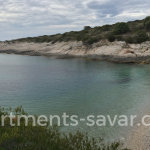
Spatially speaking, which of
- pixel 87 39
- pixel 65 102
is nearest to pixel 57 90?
pixel 65 102

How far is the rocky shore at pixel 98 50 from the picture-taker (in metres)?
54.5

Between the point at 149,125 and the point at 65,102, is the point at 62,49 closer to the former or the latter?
the point at 65,102

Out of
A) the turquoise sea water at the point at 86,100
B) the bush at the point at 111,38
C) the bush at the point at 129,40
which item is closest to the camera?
the turquoise sea water at the point at 86,100

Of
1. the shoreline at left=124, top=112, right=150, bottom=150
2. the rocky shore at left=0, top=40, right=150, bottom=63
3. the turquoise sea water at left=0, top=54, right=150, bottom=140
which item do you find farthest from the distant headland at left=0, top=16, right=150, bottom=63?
the shoreline at left=124, top=112, right=150, bottom=150

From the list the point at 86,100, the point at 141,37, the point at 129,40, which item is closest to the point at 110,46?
the point at 129,40

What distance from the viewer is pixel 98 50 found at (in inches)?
2522

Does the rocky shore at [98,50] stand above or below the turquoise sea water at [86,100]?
above

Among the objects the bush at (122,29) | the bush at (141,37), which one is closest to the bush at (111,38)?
the bush at (122,29)

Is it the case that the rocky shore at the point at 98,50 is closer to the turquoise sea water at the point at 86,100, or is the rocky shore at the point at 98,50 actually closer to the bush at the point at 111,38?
the bush at the point at 111,38

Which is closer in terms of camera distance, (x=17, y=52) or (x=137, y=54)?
(x=137, y=54)

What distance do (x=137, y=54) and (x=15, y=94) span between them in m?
43.4

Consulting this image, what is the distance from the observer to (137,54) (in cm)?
5403

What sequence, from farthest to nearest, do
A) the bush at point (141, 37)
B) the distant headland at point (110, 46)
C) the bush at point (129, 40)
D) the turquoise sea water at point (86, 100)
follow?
the bush at point (129, 40)
the bush at point (141, 37)
the distant headland at point (110, 46)
the turquoise sea water at point (86, 100)

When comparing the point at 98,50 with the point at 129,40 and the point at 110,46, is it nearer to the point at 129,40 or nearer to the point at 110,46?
the point at 110,46
